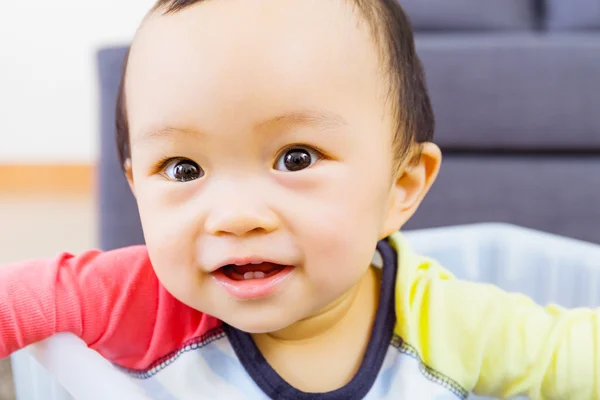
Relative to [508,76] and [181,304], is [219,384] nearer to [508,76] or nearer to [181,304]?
[181,304]

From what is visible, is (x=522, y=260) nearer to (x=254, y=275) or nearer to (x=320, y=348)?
(x=320, y=348)

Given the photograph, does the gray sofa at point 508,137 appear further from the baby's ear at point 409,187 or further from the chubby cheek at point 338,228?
the chubby cheek at point 338,228

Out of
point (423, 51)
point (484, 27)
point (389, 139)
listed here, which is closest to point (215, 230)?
point (389, 139)

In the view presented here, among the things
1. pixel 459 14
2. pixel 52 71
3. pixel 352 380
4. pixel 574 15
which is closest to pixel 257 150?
pixel 352 380

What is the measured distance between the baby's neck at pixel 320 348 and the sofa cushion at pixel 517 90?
1.83 ft

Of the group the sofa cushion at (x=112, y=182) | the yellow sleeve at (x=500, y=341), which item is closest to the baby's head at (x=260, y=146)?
the yellow sleeve at (x=500, y=341)

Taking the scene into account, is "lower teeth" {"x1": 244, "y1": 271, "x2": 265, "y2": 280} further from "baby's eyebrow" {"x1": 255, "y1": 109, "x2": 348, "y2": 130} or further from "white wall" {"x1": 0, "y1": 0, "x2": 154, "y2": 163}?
"white wall" {"x1": 0, "y1": 0, "x2": 154, "y2": 163}

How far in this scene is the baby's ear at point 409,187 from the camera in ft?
1.94

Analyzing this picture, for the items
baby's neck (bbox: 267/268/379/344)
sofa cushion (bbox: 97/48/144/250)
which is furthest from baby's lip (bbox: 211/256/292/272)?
sofa cushion (bbox: 97/48/144/250)

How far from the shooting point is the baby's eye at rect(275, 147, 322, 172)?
48 cm

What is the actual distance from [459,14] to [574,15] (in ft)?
0.70

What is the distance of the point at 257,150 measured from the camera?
0.46m

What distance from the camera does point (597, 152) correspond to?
1.11 m

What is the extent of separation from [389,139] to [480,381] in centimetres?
25
